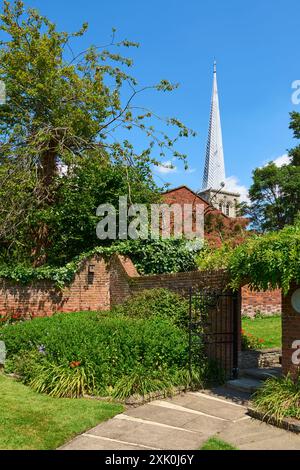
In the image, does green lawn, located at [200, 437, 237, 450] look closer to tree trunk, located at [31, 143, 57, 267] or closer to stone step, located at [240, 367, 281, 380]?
stone step, located at [240, 367, 281, 380]

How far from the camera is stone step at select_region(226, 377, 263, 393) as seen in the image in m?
7.97

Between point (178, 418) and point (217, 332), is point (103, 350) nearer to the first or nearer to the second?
point (178, 418)

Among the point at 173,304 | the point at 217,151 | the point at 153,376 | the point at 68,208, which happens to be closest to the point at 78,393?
the point at 153,376

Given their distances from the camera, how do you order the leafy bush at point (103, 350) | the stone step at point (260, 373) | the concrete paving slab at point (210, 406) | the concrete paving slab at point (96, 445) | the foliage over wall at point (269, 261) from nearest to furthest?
the concrete paving slab at point (96, 445)
the foliage over wall at point (269, 261)
the concrete paving slab at point (210, 406)
the leafy bush at point (103, 350)
the stone step at point (260, 373)

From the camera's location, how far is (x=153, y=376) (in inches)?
311

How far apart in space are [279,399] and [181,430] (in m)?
1.56

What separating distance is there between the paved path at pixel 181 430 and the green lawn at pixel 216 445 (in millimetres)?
90

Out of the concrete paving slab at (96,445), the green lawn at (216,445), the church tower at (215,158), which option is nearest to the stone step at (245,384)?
the green lawn at (216,445)

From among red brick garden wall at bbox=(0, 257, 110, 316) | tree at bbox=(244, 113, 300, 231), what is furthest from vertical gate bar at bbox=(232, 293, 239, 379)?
tree at bbox=(244, 113, 300, 231)

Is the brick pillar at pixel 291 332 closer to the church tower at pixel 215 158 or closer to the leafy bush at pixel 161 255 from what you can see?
the leafy bush at pixel 161 255

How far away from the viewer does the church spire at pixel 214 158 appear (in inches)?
2110

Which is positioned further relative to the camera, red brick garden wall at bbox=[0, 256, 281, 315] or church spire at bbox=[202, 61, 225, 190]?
church spire at bbox=[202, 61, 225, 190]

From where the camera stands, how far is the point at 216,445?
18.1 ft

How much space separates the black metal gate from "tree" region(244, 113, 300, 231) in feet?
68.9
